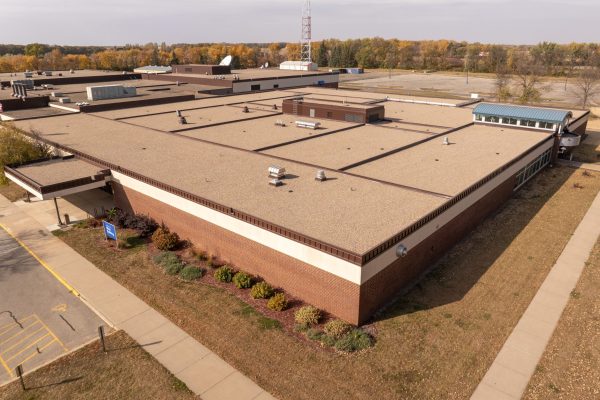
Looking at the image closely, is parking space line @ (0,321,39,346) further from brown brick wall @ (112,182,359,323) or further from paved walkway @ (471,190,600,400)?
paved walkway @ (471,190,600,400)

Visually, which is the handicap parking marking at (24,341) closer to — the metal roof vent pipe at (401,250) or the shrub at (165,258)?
the shrub at (165,258)

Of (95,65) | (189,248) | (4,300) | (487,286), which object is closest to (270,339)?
(189,248)

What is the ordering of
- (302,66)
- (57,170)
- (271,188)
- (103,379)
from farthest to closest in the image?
(302,66), (57,170), (271,188), (103,379)

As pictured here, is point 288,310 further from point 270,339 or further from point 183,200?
point 183,200

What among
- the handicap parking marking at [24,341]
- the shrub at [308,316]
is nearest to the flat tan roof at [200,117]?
the handicap parking marking at [24,341]

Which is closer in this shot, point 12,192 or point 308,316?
point 308,316

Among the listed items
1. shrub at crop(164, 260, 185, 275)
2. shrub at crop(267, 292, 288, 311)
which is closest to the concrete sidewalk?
shrub at crop(164, 260, 185, 275)

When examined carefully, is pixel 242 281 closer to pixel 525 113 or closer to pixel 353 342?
pixel 353 342

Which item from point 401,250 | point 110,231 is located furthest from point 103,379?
point 401,250
